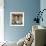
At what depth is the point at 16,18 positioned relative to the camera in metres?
5.60

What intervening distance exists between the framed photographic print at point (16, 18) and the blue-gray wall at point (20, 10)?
0.42 feet

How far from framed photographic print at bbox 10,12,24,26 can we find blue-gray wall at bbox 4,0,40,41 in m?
0.13

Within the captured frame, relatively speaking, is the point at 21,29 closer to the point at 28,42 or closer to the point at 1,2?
the point at 1,2

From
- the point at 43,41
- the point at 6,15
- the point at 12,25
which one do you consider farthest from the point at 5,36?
the point at 43,41

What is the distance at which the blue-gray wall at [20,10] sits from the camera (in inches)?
216

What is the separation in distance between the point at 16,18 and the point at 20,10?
0.38 meters

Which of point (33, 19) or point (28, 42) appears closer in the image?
point (28, 42)

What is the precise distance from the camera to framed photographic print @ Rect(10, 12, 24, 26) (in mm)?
5547

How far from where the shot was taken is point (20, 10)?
18.1 feet

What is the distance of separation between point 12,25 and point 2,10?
2.47ft

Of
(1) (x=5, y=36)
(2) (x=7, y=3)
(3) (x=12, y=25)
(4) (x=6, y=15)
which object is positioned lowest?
(1) (x=5, y=36)

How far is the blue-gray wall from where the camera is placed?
5.50m

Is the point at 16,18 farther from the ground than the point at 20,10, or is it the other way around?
the point at 20,10

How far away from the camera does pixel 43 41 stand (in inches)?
103
